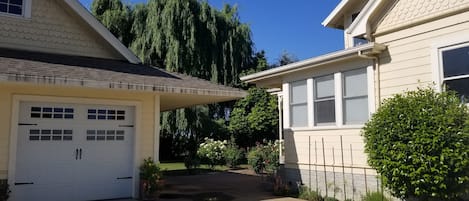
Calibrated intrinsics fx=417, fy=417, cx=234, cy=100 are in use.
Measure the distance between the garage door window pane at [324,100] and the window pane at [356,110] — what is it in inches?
17.2

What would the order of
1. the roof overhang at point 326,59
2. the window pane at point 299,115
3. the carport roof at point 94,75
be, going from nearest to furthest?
the carport roof at point 94,75, the roof overhang at point 326,59, the window pane at point 299,115

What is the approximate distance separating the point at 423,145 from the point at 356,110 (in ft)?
9.07

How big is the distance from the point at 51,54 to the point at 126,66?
2.02 m

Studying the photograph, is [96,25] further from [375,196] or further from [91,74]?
[375,196]

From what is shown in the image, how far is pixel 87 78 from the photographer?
916cm

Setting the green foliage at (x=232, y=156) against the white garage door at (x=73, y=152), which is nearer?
the white garage door at (x=73, y=152)

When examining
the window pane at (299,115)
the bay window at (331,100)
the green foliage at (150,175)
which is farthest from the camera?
the window pane at (299,115)

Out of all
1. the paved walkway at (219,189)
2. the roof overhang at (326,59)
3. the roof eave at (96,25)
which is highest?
the roof eave at (96,25)

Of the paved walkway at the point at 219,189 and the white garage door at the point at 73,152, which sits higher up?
the white garage door at the point at 73,152

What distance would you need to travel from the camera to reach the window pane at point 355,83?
32.7 ft

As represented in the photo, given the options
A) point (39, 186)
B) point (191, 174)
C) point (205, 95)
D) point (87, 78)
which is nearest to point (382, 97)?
point (205, 95)

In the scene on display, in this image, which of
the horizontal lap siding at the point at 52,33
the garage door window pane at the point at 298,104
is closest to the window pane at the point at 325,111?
the garage door window pane at the point at 298,104

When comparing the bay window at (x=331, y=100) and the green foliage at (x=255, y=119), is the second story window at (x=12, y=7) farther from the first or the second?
the green foliage at (x=255, y=119)

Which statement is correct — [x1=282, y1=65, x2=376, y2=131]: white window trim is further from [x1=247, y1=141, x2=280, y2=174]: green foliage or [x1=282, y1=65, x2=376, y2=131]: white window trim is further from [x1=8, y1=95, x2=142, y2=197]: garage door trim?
[x1=8, y1=95, x2=142, y2=197]: garage door trim
